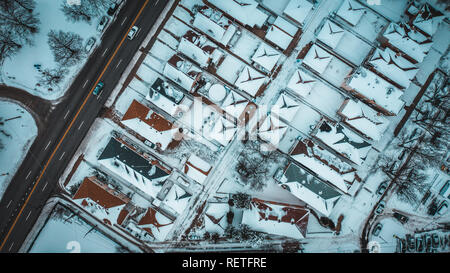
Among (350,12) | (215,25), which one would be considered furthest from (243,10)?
(350,12)

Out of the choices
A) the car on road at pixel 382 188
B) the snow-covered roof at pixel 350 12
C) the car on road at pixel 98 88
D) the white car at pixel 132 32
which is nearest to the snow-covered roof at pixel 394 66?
the snow-covered roof at pixel 350 12

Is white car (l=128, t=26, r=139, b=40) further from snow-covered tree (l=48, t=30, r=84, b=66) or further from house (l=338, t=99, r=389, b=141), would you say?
house (l=338, t=99, r=389, b=141)

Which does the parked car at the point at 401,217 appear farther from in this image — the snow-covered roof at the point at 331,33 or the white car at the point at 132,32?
the white car at the point at 132,32

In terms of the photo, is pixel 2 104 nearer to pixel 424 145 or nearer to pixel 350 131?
pixel 350 131

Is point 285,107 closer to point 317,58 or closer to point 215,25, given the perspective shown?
point 317,58

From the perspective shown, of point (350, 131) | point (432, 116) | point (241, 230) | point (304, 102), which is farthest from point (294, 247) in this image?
point (432, 116)
